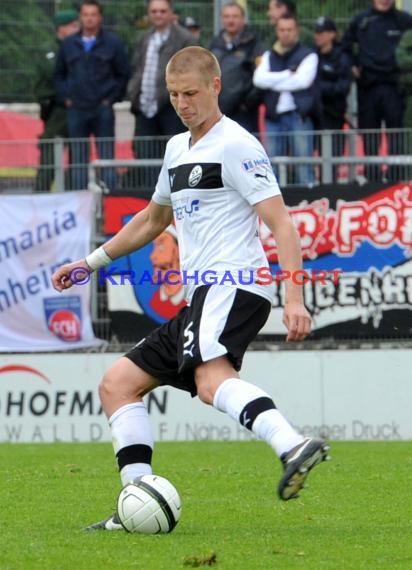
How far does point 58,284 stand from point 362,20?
8.84 metres

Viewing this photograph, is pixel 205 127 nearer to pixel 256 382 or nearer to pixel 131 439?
pixel 131 439

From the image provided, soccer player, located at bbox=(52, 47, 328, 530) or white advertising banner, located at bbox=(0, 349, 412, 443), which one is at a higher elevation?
soccer player, located at bbox=(52, 47, 328, 530)

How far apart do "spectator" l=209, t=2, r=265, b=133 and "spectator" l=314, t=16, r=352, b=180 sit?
2.13ft

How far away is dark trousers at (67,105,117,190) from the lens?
14734 millimetres

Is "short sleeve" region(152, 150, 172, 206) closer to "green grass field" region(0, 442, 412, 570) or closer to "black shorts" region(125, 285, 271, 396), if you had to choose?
"black shorts" region(125, 285, 271, 396)

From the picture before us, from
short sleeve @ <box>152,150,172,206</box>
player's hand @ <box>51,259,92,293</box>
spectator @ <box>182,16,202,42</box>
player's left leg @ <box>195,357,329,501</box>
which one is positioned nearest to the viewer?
player's left leg @ <box>195,357,329,501</box>

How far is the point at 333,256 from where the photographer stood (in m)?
14.5

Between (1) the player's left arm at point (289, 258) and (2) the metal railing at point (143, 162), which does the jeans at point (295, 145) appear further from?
(1) the player's left arm at point (289, 258)

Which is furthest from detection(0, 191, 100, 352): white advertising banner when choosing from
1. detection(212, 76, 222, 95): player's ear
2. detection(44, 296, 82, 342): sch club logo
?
detection(212, 76, 222, 95): player's ear

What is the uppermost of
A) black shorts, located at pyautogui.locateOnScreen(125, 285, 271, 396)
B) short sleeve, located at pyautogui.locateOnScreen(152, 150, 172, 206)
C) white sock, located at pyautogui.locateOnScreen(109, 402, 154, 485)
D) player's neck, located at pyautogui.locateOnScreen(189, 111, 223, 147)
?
player's neck, located at pyautogui.locateOnScreen(189, 111, 223, 147)

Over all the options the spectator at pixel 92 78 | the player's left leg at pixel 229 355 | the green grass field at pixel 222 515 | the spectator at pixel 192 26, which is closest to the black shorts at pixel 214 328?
the player's left leg at pixel 229 355

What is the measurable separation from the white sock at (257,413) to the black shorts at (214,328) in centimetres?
17

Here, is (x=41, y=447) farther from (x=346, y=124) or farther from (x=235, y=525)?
(x=235, y=525)

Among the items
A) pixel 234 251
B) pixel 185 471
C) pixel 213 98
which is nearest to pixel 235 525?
pixel 234 251
